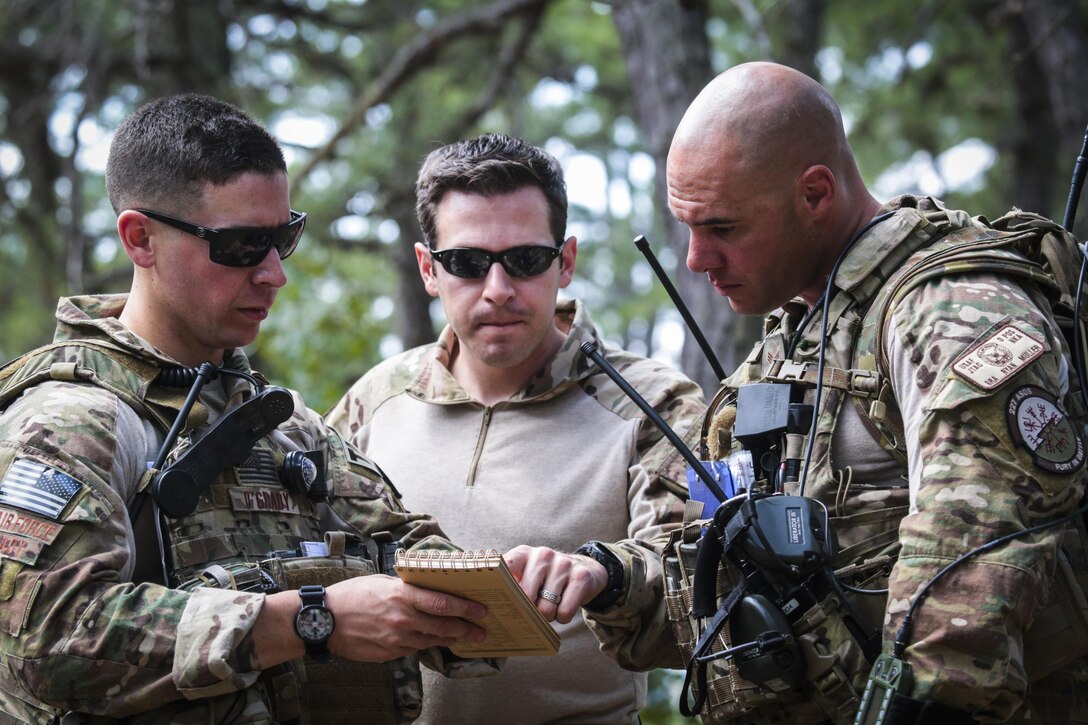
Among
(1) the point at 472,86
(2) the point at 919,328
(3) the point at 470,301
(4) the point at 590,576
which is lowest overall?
(4) the point at 590,576

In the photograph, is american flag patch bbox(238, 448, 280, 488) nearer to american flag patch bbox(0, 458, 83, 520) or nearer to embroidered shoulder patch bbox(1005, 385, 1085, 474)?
american flag patch bbox(0, 458, 83, 520)

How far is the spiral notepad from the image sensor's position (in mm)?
2893

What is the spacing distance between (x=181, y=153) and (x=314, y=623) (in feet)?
4.90

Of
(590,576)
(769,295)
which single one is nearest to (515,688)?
(590,576)

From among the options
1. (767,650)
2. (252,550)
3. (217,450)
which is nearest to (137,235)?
(217,450)

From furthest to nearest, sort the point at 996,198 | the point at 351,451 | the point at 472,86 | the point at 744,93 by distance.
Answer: the point at 996,198 → the point at 472,86 → the point at 351,451 → the point at 744,93

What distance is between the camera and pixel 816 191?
3.35 meters

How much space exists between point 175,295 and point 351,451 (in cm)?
77

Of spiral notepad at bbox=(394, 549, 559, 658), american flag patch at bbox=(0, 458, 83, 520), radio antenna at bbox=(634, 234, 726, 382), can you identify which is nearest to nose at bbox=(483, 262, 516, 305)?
radio antenna at bbox=(634, 234, 726, 382)

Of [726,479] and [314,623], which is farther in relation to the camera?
[726,479]

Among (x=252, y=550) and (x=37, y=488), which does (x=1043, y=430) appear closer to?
(x=252, y=550)

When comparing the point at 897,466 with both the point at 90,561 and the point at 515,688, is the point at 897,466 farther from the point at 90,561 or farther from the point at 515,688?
the point at 90,561

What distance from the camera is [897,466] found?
3.07 metres

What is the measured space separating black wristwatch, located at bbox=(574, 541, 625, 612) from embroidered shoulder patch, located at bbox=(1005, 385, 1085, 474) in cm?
132
